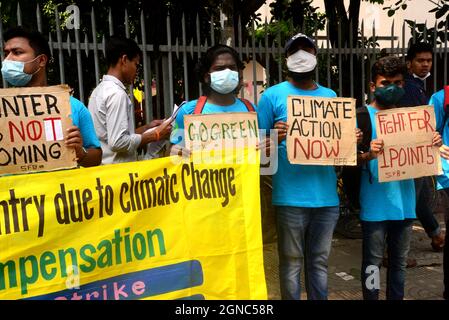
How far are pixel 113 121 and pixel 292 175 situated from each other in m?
1.19

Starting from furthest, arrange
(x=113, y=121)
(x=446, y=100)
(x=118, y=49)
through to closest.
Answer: (x=446, y=100), (x=118, y=49), (x=113, y=121)

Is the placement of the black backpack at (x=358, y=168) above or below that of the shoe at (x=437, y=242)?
above

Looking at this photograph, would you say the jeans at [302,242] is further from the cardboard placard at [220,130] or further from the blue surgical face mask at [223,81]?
the blue surgical face mask at [223,81]

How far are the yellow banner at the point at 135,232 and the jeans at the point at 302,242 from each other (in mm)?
250

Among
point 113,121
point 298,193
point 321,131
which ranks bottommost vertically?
point 298,193

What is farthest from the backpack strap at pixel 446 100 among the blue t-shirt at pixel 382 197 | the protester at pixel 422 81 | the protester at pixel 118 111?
the protester at pixel 118 111

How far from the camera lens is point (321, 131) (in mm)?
2971

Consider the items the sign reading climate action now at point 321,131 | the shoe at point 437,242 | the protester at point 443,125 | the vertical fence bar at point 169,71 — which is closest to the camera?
the sign reading climate action now at point 321,131

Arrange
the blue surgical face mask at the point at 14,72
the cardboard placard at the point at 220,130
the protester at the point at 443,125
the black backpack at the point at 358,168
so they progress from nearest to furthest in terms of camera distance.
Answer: the blue surgical face mask at the point at 14,72, the cardboard placard at the point at 220,130, the black backpack at the point at 358,168, the protester at the point at 443,125

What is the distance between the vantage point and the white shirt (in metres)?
2.95

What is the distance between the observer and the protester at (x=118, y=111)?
2.95m

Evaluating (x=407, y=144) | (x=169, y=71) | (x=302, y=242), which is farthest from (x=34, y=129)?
(x=169, y=71)

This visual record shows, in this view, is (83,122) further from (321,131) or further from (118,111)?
(321,131)
